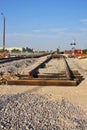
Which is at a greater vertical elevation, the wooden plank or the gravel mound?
the gravel mound

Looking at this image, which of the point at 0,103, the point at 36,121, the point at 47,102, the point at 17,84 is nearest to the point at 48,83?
the point at 17,84

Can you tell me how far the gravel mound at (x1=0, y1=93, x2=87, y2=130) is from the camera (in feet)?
18.4

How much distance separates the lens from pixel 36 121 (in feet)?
19.4

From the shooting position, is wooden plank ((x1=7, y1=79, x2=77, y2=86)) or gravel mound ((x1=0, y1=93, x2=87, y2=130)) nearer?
gravel mound ((x1=0, y1=93, x2=87, y2=130))

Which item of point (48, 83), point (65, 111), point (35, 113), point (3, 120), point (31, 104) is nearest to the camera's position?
point (3, 120)

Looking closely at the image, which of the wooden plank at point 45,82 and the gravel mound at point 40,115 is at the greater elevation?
the gravel mound at point 40,115

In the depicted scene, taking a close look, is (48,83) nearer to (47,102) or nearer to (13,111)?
(47,102)

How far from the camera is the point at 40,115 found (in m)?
6.44

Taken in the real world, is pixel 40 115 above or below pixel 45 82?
above

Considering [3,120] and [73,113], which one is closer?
[3,120]

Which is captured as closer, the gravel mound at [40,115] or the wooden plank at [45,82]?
the gravel mound at [40,115]

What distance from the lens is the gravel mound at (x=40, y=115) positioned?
5602 mm

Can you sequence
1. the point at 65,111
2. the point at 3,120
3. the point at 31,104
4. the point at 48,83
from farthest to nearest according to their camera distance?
the point at 48,83 < the point at 31,104 < the point at 65,111 < the point at 3,120

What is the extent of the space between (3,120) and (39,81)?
7.00 meters
